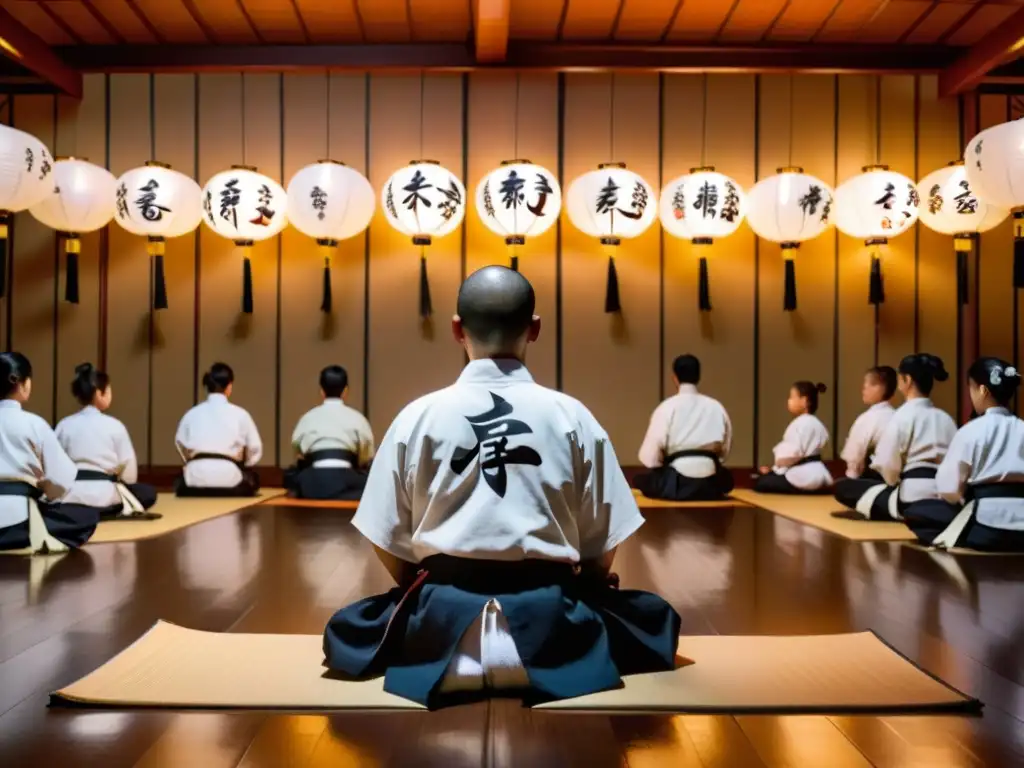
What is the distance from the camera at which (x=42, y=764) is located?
1.93 m

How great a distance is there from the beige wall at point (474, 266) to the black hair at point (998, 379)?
3.65 metres

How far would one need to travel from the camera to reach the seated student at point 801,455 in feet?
24.5

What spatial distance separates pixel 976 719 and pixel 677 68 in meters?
6.50

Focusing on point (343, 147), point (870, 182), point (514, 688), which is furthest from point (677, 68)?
point (514, 688)

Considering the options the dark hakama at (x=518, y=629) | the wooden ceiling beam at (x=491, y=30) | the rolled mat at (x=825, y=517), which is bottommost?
the rolled mat at (x=825, y=517)

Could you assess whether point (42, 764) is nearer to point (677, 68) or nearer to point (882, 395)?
point (882, 395)

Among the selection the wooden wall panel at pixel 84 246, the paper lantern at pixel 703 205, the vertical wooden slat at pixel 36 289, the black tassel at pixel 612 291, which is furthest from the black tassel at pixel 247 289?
the paper lantern at pixel 703 205

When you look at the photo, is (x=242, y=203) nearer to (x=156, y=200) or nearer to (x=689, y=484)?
(x=156, y=200)

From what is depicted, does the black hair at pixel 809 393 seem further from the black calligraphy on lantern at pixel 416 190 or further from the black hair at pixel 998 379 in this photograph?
the black calligraphy on lantern at pixel 416 190

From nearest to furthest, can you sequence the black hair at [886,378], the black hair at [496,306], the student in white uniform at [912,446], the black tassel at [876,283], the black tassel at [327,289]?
the black hair at [496,306] < the student in white uniform at [912,446] < the black hair at [886,378] < the black tassel at [876,283] < the black tassel at [327,289]

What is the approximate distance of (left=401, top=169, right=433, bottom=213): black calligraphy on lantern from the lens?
6984 millimetres

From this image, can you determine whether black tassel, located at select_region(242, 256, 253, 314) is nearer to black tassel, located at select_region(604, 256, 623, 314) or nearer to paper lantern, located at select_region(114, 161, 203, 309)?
paper lantern, located at select_region(114, 161, 203, 309)

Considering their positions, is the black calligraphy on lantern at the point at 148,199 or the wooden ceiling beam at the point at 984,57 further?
the black calligraphy on lantern at the point at 148,199

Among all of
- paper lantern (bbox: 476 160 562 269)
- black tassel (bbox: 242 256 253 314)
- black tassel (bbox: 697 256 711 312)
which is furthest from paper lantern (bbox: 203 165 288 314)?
black tassel (bbox: 697 256 711 312)
